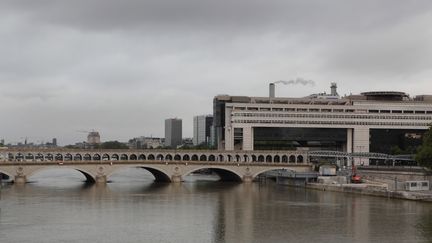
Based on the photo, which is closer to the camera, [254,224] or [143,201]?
[254,224]

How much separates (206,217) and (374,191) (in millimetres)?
27973

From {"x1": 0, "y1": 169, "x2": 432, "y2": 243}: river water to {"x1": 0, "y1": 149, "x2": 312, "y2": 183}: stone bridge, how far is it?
15.1m

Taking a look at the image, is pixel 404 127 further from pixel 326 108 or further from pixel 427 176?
pixel 427 176

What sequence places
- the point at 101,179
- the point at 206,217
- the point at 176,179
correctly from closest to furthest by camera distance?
the point at 206,217, the point at 101,179, the point at 176,179

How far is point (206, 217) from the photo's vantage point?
57438 millimetres

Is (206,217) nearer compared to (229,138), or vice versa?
(206,217)

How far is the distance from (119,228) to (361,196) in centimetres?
3648

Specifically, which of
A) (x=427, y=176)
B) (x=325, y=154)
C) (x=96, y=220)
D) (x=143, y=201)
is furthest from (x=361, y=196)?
(x=325, y=154)

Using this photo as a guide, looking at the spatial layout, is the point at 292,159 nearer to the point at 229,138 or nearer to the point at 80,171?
the point at 229,138

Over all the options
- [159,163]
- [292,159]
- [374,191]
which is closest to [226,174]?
[292,159]

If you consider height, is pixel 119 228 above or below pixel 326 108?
below

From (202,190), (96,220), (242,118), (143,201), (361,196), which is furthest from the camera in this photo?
(242,118)

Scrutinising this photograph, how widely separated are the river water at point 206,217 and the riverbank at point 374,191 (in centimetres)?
172

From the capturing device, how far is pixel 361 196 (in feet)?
255
